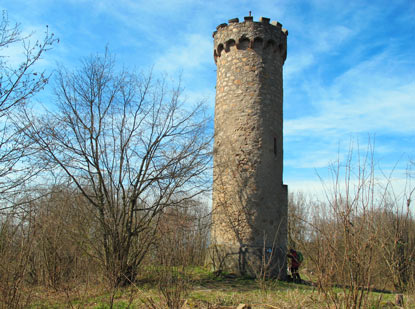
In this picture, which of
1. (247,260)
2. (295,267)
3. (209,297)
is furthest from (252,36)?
(209,297)

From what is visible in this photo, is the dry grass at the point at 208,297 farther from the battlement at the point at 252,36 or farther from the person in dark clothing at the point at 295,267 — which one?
the battlement at the point at 252,36

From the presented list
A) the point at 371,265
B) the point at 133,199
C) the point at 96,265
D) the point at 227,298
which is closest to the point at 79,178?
the point at 133,199

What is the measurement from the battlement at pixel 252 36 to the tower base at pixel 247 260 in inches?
261

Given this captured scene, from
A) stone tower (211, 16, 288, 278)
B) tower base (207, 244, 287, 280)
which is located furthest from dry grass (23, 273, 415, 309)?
stone tower (211, 16, 288, 278)

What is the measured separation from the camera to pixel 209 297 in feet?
23.2

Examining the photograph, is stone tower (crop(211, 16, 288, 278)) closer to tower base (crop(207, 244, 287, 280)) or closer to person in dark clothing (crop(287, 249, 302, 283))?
tower base (crop(207, 244, 287, 280))

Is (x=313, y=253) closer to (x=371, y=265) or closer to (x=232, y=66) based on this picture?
(x=371, y=265)

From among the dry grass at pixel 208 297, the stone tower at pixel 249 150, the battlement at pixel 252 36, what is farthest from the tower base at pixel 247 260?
the battlement at pixel 252 36

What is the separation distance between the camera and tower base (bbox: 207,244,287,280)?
32.9 ft

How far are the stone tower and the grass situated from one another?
1.08m

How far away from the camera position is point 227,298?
6.91 metres

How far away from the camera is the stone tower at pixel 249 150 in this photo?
410 inches

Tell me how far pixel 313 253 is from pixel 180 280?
2.22m

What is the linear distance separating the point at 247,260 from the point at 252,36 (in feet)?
23.9
